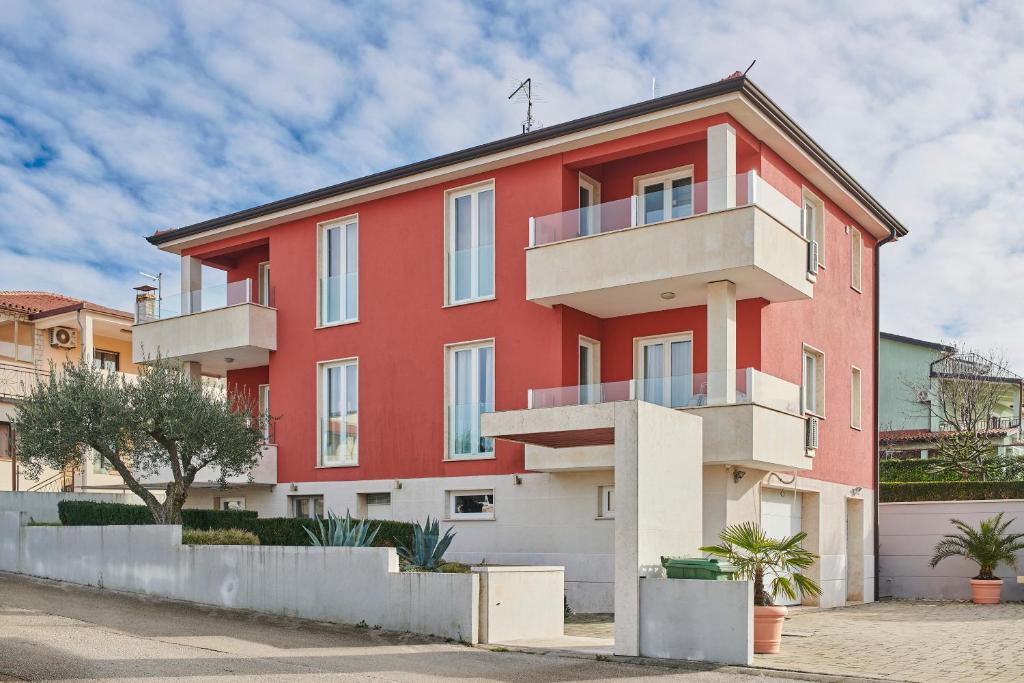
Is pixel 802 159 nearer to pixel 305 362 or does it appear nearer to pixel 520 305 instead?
pixel 520 305

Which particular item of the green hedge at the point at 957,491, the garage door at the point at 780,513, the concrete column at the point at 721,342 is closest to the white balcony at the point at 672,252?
the concrete column at the point at 721,342

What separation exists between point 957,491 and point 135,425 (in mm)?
19340

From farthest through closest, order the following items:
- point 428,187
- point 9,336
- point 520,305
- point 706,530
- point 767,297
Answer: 1. point 9,336
2. point 428,187
3. point 520,305
4. point 767,297
5. point 706,530

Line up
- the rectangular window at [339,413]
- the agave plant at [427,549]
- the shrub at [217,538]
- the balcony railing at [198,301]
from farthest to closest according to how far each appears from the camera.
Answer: the balcony railing at [198,301] → the rectangular window at [339,413] → the shrub at [217,538] → the agave plant at [427,549]

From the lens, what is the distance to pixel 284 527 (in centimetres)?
2094

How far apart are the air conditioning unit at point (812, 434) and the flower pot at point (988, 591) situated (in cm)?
624

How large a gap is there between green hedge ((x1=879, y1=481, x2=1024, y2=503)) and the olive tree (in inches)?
639


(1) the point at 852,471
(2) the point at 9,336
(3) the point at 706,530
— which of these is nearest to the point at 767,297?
(3) the point at 706,530

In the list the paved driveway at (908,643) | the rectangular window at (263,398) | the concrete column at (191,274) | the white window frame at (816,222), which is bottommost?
the paved driveway at (908,643)

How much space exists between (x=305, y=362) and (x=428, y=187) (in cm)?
533

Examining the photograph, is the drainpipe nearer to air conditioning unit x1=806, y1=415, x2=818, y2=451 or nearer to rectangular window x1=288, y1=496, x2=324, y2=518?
air conditioning unit x1=806, y1=415, x2=818, y2=451

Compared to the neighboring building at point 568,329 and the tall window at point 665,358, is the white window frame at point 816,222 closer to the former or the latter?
the neighboring building at point 568,329

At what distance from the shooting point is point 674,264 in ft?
63.8

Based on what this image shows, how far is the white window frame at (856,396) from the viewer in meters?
25.4
